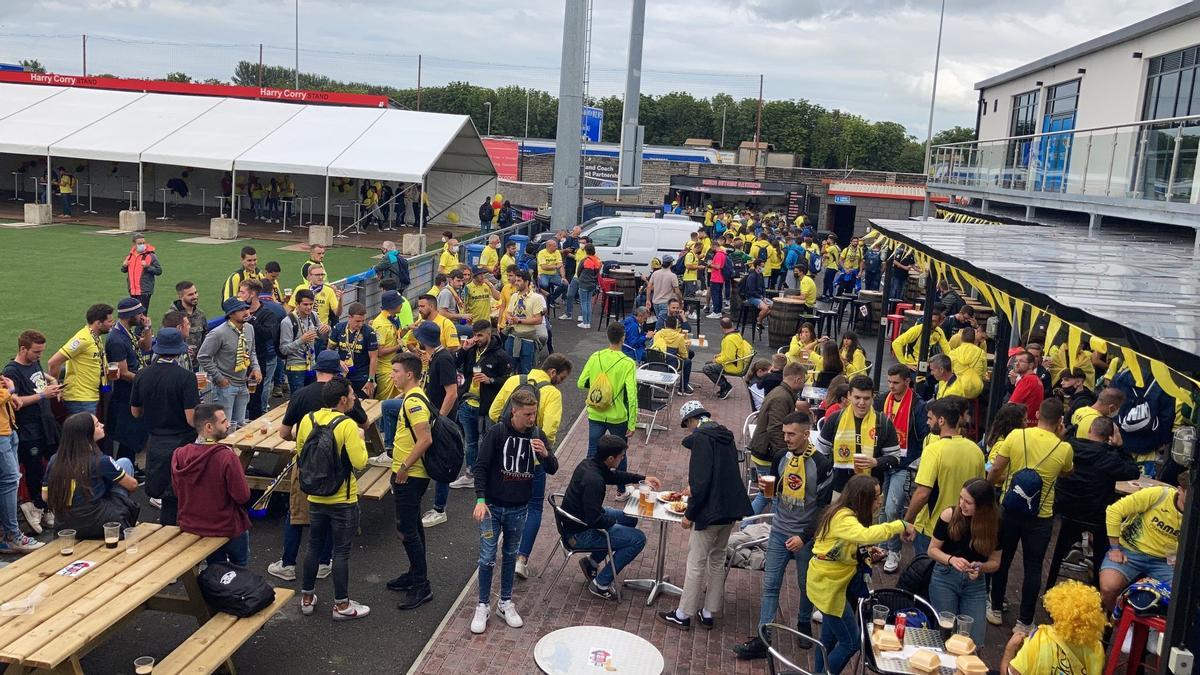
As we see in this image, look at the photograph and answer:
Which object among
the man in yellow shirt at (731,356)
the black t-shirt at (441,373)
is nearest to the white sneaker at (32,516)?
the black t-shirt at (441,373)

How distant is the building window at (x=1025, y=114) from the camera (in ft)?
99.1

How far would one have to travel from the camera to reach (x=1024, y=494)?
6.92 metres

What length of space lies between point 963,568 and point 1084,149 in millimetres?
12220

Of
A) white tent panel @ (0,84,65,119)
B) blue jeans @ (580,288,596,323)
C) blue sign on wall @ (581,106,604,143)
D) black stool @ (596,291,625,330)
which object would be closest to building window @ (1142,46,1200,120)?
black stool @ (596,291,625,330)

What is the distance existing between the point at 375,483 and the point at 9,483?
9.04 ft

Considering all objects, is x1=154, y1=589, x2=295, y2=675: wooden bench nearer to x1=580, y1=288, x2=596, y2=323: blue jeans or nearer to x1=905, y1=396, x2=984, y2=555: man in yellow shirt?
x1=905, y1=396, x2=984, y2=555: man in yellow shirt

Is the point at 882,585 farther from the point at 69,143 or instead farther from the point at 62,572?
the point at 69,143

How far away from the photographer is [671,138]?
108 m

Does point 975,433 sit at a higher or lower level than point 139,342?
lower

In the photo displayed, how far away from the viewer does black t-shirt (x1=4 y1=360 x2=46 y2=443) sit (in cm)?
768

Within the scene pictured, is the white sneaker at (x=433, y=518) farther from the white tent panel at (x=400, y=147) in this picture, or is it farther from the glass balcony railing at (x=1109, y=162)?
the white tent panel at (x=400, y=147)

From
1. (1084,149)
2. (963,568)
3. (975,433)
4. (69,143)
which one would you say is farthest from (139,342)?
(69,143)

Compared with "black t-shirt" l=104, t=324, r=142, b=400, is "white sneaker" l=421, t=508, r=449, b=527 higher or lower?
lower

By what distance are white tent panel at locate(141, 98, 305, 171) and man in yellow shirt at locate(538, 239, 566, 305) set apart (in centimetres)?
1197
